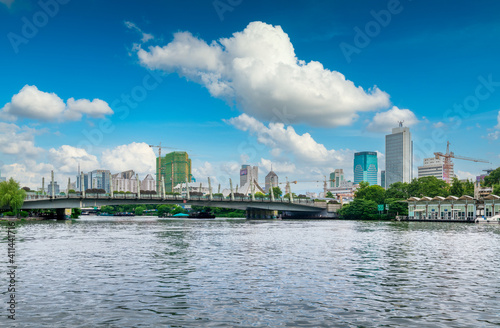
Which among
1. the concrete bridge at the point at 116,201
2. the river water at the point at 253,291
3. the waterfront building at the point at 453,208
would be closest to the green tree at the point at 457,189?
the waterfront building at the point at 453,208

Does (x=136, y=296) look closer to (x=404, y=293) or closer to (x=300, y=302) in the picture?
(x=300, y=302)

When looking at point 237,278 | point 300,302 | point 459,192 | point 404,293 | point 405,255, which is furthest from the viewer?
point 459,192

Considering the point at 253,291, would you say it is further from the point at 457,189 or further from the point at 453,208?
the point at 457,189

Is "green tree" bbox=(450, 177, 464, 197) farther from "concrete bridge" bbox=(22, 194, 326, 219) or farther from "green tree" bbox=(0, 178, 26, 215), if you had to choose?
"green tree" bbox=(0, 178, 26, 215)


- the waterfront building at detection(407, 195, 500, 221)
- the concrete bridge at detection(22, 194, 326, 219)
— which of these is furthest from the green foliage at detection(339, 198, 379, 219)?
the concrete bridge at detection(22, 194, 326, 219)

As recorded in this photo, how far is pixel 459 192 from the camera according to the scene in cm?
19138

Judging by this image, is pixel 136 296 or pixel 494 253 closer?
pixel 136 296

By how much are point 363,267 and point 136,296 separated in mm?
18156

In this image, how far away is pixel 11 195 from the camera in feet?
418

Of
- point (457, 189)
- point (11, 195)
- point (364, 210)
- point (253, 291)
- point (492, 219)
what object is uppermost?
point (457, 189)

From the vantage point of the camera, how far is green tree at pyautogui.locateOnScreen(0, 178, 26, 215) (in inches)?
5002

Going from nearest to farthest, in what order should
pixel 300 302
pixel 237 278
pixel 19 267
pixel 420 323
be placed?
pixel 420 323, pixel 300 302, pixel 237 278, pixel 19 267

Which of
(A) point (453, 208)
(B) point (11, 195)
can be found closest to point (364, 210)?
(A) point (453, 208)

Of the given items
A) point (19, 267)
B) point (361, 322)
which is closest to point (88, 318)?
point (361, 322)
